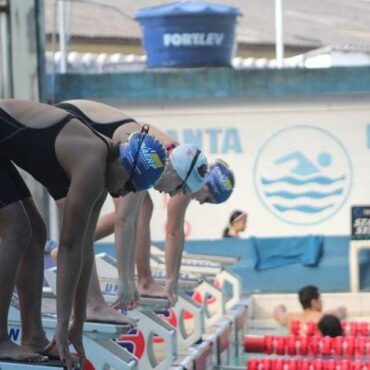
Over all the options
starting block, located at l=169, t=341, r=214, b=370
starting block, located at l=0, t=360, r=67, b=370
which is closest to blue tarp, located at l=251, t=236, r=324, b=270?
starting block, located at l=169, t=341, r=214, b=370

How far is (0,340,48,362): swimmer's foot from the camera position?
5133mm

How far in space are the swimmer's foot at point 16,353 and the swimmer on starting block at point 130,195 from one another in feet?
3.14

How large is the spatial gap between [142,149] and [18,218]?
548 millimetres

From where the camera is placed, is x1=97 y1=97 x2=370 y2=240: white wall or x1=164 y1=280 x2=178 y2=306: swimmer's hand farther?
x1=97 y1=97 x2=370 y2=240: white wall

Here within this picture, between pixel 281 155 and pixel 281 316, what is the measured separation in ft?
10.7

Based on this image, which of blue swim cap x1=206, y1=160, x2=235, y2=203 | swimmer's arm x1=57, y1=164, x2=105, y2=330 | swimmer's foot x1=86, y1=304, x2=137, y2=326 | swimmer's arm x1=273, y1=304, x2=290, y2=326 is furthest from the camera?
swimmer's arm x1=273, y1=304, x2=290, y2=326

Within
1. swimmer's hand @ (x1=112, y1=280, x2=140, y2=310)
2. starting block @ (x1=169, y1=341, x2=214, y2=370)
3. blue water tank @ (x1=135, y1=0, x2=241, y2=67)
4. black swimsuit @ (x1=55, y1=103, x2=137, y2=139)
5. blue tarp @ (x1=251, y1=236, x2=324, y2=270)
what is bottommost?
blue tarp @ (x1=251, y1=236, x2=324, y2=270)

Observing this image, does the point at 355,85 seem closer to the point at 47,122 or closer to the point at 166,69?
the point at 166,69

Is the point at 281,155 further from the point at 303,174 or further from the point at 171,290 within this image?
the point at 171,290

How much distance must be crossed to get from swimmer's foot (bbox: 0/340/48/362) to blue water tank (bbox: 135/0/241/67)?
10025 mm

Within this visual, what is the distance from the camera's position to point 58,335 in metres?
5.10

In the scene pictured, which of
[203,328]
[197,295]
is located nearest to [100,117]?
[203,328]

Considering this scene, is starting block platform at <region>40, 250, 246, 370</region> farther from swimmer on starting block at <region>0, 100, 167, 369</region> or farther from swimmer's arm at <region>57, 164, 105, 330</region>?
swimmer's arm at <region>57, 164, 105, 330</region>

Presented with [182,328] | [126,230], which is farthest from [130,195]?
[182,328]
